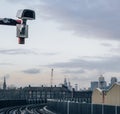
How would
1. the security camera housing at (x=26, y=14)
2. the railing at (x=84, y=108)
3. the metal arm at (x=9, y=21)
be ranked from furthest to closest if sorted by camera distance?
the railing at (x=84, y=108)
the metal arm at (x=9, y=21)
the security camera housing at (x=26, y=14)

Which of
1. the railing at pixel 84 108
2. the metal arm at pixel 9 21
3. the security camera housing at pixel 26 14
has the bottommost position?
the railing at pixel 84 108

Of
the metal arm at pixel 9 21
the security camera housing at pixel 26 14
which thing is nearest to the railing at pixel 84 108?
the metal arm at pixel 9 21

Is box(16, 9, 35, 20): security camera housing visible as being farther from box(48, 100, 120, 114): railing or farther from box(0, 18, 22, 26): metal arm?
box(48, 100, 120, 114): railing

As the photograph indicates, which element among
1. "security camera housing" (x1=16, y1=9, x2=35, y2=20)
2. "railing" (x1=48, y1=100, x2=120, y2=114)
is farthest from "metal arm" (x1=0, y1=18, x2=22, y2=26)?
"railing" (x1=48, y1=100, x2=120, y2=114)

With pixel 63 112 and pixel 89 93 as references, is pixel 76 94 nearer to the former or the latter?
pixel 89 93

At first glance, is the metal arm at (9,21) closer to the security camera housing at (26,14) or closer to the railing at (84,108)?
the security camera housing at (26,14)

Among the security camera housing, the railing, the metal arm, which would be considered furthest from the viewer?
the railing

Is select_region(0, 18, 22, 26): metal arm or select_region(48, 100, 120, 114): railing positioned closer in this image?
select_region(0, 18, 22, 26): metal arm

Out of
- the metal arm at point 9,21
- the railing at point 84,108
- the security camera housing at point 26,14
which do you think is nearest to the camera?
the security camera housing at point 26,14

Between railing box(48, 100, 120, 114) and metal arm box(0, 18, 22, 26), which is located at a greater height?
metal arm box(0, 18, 22, 26)

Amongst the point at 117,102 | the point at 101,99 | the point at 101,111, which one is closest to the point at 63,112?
the point at 101,111

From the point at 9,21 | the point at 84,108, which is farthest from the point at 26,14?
the point at 84,108
